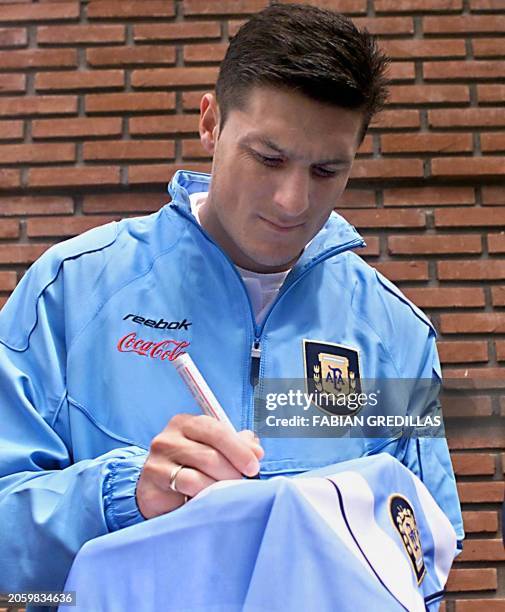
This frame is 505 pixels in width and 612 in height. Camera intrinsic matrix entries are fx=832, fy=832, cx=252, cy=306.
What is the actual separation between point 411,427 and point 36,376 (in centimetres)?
54

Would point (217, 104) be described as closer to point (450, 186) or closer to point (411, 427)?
point (411, 427)

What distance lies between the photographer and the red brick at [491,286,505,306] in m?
2.36

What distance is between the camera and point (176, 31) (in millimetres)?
2445

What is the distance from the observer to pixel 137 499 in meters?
0.91

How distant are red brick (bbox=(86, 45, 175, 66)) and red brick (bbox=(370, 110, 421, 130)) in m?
0.64

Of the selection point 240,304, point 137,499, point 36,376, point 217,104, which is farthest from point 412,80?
point 137,499

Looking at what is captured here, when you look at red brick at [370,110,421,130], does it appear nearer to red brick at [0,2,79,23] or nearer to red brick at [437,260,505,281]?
red brick at [437,260,505,281]

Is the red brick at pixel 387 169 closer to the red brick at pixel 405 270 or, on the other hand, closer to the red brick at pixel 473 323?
the red brick at pixel 405 270

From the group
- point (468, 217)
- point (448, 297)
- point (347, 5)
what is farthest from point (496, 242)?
point (347, 5)

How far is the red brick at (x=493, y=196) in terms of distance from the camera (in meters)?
2.41

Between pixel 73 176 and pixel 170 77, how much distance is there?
0.40 meters

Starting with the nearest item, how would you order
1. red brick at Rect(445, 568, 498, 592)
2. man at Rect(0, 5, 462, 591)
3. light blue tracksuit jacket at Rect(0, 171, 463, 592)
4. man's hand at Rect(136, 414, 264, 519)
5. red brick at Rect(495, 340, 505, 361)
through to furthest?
man's hand at Rect(136, 414, 264, 519) < light blue tracksuit jacket at Rect(0, 171, 463, 592) < man at Rect(0, 5, 462, 591) < red brick at Rect(445, 568, 498, 592) < red brick at Rect(495, 340, 505, 361)

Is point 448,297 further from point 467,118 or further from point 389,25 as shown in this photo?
point 389,25

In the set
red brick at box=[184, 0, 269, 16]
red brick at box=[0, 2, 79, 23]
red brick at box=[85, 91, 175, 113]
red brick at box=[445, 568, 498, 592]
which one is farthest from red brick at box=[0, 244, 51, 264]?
red brick at box=[445, 568, 498, 592]
